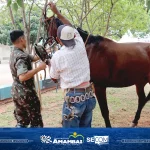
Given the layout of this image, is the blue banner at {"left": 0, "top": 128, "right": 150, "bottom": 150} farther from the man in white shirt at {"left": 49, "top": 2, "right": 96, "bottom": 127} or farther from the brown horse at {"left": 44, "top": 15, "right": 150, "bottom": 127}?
the brown horse at {"left": 44, "top": 15, "right": 150, "bottom": 127}

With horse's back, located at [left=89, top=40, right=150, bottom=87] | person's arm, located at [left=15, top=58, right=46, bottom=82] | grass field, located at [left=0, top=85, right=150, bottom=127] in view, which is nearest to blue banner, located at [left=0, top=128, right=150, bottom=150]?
person's arm, located at [left=15, top=58, right=46, bottom=82]

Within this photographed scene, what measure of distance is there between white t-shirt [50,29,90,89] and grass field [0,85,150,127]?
2.51m

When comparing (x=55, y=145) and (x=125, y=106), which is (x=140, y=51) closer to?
(x=125, y=106)

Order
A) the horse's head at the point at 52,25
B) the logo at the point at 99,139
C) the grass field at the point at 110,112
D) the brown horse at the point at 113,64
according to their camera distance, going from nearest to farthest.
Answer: the logo at the point at 99,139
the horse's head at the point at 52,25
the brown horse at the point at 113,64
the grass field at the point at 110,112

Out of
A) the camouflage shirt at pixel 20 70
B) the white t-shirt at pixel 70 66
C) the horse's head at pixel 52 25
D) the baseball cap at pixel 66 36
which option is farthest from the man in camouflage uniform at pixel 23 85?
the horse's head at pixel 52 25

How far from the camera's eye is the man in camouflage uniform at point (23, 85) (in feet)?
10.1

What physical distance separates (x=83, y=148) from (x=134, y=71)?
8.44 feet

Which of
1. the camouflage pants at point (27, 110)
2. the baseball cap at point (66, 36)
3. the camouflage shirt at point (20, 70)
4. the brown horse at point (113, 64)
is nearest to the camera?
the baseball cap at point (66, 36)

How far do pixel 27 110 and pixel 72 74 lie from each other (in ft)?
3.49

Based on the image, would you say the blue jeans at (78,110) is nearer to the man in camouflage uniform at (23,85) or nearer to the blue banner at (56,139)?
the blue banner at (56,139)

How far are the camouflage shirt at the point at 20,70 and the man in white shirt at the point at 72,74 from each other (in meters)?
0.58

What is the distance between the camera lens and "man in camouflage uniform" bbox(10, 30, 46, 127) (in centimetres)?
308

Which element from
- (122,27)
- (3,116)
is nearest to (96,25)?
(122,27)

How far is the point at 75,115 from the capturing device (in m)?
2.68
